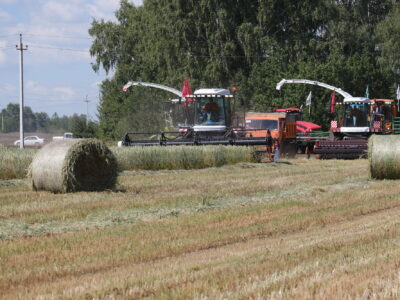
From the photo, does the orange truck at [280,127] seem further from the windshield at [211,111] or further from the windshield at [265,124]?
the windshield at [211,111]

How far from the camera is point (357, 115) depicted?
1280 inches

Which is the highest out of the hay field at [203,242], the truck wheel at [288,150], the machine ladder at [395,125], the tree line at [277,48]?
the tree line at [277,48]

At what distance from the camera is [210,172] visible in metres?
21.5

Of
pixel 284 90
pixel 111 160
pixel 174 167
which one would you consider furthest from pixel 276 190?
pixel 284 90

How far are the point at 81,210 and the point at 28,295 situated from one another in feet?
19.2

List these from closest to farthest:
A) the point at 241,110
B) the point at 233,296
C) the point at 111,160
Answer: the point at 233,296
the point at 111,160
the point at 241,110

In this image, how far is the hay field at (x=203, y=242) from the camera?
6691mm

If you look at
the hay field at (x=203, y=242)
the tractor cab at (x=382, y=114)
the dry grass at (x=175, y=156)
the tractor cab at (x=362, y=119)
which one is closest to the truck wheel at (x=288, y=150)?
the tractor cab at (x=362, y=119)

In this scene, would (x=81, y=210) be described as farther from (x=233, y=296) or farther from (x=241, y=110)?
(x=241, y=110)

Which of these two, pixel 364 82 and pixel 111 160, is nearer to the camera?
pixel 111 160

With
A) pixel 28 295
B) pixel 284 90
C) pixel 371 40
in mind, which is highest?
pixel 371 40

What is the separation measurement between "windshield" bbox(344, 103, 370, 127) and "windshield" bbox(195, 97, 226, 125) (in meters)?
6.65

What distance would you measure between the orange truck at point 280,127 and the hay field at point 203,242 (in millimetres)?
14568

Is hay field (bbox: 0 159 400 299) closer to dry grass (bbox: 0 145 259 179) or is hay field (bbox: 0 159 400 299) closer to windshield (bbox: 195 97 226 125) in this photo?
dry grass (bbox: 0 145 259 179)
